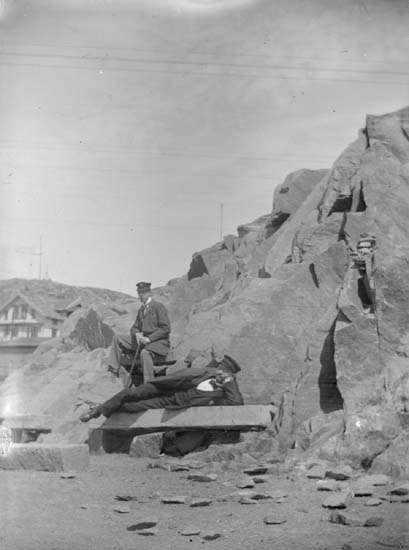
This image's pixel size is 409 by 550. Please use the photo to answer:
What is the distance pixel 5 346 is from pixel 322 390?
77.0 ft

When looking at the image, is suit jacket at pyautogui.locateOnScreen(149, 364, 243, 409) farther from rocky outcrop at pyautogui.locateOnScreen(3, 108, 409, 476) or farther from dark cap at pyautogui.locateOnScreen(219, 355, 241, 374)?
rocky outcrop at pyautogui.locateOnScreen(3, 108, 409, 476)

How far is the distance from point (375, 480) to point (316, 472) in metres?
0.80

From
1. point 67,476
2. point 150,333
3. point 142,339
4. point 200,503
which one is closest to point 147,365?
point 142,339

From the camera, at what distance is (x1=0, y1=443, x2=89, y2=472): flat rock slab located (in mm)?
8094

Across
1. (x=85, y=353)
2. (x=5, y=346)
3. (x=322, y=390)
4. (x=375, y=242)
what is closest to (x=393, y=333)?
(x=322, y=390)

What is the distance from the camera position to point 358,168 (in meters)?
13.6

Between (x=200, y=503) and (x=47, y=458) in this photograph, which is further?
(x=47, y=458)

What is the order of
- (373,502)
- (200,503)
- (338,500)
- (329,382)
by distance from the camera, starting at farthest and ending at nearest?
(329,382) < (200,503) < (338,500) < (373,502)

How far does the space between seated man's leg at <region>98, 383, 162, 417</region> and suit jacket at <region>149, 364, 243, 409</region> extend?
0.35 feet

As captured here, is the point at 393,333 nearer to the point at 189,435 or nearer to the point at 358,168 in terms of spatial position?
the point at 189,435

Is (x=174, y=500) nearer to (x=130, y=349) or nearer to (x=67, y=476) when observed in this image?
(x=67, y=476)

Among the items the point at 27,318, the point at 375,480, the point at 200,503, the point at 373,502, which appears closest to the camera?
the point at 373,502

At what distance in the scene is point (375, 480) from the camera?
6609mm

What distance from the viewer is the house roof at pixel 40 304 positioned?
131 feet
